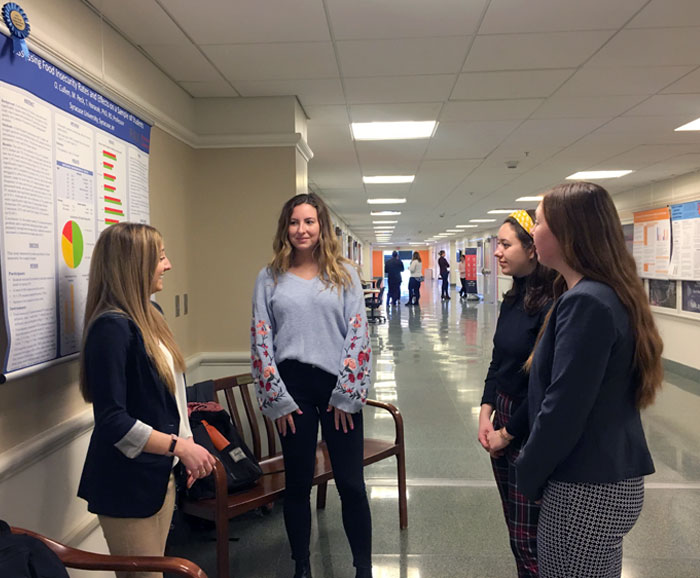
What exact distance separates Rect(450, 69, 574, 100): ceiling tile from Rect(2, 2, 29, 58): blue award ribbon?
92.9 inches

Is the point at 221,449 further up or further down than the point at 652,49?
further down

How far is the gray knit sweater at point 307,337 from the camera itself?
1875 mm

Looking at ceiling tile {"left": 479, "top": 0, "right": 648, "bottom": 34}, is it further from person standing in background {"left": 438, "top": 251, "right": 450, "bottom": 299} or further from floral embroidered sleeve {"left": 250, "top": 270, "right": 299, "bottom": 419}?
person standing in background {"left": 438, "top": 251, "right": 450, "bottom": 299}

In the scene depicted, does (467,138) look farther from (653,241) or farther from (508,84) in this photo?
(653,241)

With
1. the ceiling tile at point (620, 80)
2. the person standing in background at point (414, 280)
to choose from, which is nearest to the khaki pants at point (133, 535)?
the ceiling tile at point (620, 80)

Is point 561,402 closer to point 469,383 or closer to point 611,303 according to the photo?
point 611,303

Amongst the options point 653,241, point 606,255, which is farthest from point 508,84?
point 653,241

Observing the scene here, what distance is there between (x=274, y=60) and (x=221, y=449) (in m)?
2.13

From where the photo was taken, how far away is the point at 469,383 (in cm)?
573

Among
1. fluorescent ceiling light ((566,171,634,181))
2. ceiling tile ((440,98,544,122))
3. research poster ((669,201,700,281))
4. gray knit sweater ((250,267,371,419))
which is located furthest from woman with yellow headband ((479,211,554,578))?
research poster ((669,201,700,281))

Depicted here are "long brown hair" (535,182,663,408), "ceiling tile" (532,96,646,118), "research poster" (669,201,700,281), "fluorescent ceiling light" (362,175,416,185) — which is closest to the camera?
"long brown hair" (535,182,663,408)

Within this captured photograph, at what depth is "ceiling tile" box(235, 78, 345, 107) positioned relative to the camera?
125 inches

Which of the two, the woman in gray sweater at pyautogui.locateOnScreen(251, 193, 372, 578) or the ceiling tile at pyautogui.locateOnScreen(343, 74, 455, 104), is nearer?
the woman in gray sweater at pyautogui.locateOnScreen(251, 193, 372, 578)

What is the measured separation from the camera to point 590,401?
112 centimetres
